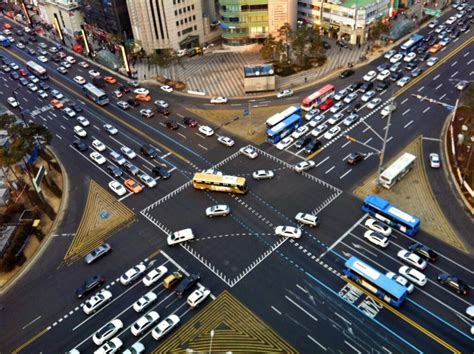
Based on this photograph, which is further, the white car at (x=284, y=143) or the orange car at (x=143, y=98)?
the orange car at (x=143, y=98)

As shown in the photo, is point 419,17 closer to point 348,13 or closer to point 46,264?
point 348,13

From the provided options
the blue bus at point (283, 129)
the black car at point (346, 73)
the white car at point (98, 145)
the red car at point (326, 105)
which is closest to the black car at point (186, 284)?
the blue bus at point (283, 129)

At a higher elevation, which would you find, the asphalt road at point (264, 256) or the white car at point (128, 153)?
the white car at point (128, 153)

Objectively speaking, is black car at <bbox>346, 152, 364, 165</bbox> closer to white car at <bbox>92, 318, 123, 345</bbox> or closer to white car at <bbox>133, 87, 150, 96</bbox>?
white car at <bbox>92, 318, 123, 345</bbox>

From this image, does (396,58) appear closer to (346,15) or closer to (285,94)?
(346,15)

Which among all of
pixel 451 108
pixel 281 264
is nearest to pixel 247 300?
pixel 281 264

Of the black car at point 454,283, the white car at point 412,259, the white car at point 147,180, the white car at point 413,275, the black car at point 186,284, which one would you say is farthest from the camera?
the white car at point 147,180

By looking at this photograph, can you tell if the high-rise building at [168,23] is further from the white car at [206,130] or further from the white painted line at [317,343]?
the white painted line at [317,343]

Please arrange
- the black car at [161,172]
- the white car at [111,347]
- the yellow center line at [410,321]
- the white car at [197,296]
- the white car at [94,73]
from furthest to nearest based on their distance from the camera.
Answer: the white car at [94,73], the black car at [161,172], the white car at [197,296], the white car at [111,347], the yellow center line at [410,321]

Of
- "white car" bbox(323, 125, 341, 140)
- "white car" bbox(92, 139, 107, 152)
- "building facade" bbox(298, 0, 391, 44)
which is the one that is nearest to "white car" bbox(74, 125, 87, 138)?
"white car" bbox(92, 139, 107, 152)
